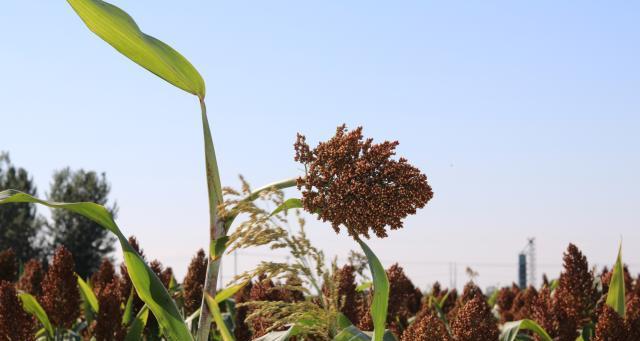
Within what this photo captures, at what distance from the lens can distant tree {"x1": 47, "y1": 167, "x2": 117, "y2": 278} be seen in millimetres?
50094

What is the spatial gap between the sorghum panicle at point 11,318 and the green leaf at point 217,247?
1.52 m

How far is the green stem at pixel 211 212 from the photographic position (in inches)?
111

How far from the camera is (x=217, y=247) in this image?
282 cm

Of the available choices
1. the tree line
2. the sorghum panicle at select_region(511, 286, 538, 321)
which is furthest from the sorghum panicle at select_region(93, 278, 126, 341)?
the tree line

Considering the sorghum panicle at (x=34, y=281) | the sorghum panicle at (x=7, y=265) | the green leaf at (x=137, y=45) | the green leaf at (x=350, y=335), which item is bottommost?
the green leaf at (x=350, y=335)

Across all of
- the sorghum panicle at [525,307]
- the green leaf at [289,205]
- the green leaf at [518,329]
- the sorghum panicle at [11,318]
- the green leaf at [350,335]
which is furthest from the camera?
the sorghum panicle at [525,307]

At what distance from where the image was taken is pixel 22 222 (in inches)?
1994

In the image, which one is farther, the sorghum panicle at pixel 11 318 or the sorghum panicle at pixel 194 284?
the sorghum panicle at pixel 194 284

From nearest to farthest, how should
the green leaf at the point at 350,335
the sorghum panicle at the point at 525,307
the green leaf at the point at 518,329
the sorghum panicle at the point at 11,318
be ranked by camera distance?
the green leaf at the point at 350,335 → the green leaf at the point at 518,329 → the sorghum panicle at the point at 11,318 → the sorghum panicle at the point at 525,307

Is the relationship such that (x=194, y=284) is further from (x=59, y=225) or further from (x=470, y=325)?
(x=59, y=225)

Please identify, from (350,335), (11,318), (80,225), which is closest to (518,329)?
(350,335)

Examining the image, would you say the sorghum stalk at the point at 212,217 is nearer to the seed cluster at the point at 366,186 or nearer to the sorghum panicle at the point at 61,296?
the seed cluster at the point at 366,186

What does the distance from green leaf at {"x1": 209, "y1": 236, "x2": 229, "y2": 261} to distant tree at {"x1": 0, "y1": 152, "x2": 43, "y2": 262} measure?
1952 inches

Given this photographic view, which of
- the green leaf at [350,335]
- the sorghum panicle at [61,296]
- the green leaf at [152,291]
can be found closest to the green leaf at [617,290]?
the green leaf at [350,335]
